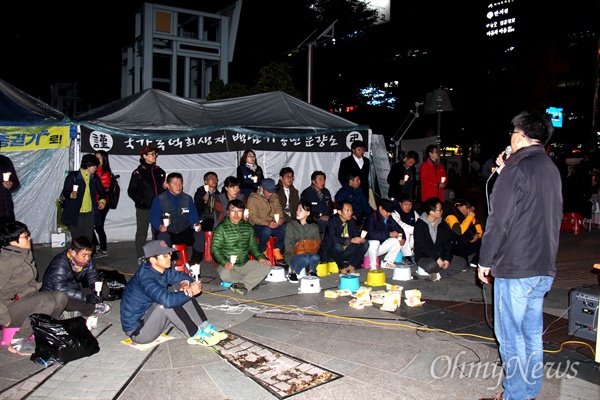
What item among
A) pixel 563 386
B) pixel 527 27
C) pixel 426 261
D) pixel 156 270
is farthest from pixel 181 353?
pixel 527 27

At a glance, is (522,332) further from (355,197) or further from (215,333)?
(355,197)

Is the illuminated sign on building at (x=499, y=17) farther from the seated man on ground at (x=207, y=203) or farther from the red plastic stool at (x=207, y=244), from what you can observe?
the red plastic stool at (x=207, y=244)

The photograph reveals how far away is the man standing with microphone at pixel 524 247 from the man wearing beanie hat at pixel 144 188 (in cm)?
647

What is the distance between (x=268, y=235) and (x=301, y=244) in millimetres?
890

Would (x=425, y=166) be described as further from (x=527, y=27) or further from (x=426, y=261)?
(x=527, y=27)

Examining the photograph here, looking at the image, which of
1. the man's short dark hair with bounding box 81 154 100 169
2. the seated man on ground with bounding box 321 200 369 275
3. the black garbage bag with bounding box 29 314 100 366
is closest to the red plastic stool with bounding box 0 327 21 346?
the black garbage bag with bounding box 29 314 100 366

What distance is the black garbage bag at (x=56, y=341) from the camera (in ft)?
15.3

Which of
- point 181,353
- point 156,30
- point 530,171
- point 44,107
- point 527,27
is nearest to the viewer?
point 530,171

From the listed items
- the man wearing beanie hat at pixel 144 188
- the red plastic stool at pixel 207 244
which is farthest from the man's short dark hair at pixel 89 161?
the red plastic stool at pixel 207 244

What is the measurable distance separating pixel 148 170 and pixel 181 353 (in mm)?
4794

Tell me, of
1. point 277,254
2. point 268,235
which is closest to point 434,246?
point 277,254

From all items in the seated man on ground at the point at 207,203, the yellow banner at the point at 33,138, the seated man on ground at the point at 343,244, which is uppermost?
the yellow banner at the point at 33,138

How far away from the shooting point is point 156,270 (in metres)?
5.27

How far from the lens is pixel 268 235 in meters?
8.90
